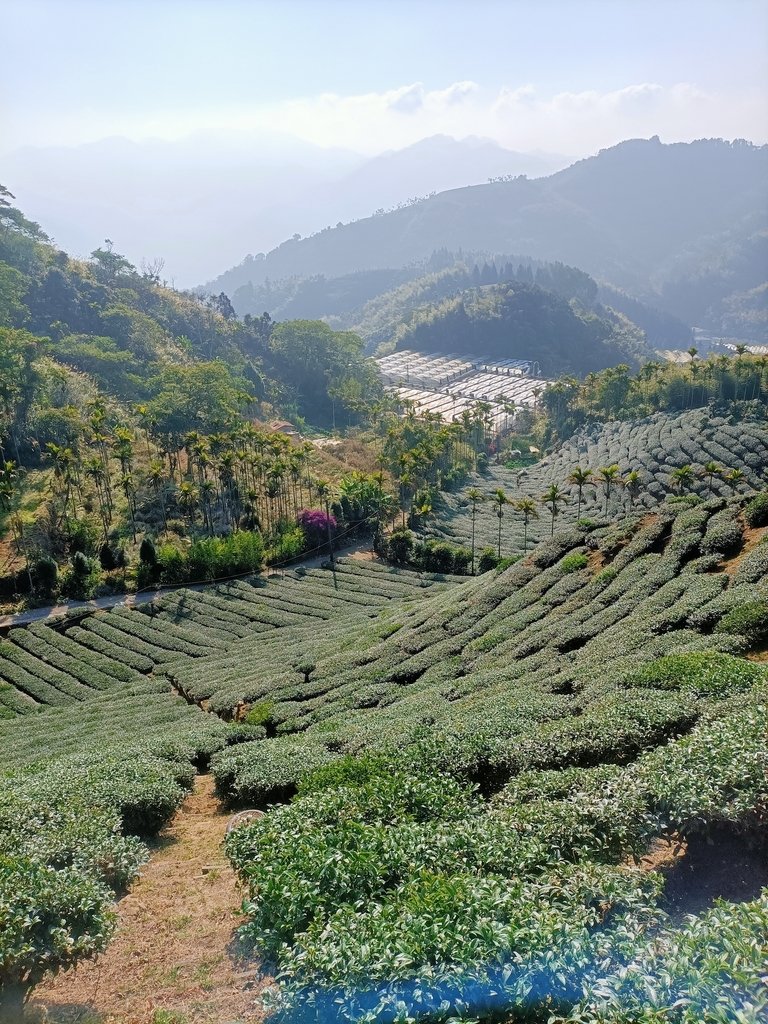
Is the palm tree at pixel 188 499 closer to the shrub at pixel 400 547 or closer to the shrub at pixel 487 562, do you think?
the shrub at pixel 400 547

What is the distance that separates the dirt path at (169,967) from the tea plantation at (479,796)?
53 cm

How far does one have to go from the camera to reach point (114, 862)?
35.9 ft

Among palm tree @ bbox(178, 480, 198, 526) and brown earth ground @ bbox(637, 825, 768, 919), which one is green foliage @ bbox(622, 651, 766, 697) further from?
palm tree @ bbox(178, 480, 198, 526)

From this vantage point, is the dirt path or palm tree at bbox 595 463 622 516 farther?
palm tree at bbox 595 463 622 516

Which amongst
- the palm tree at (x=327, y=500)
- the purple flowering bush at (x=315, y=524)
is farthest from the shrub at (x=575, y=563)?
the purple flowering bush at (x=315, y=524)

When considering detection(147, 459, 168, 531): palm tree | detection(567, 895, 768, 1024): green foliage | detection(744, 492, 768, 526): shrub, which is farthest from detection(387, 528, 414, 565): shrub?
detection(567, 895, 768, 1024): green foliage

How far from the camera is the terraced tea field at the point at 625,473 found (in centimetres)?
6419

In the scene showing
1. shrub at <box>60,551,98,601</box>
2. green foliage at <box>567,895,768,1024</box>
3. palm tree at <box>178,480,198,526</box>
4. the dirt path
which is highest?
green foliage at <box>567,895,768,1024</box>

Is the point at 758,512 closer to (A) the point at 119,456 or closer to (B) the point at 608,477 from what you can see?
(B) the point at 608,477

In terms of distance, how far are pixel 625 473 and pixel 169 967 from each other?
7073 centimetres

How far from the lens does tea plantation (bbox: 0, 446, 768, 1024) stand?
21.6ft

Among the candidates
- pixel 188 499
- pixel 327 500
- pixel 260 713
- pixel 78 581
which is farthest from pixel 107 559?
pixel 260 713

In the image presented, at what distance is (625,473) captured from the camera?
7331 cm

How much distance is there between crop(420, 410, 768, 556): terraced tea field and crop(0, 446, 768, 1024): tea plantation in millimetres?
33360
